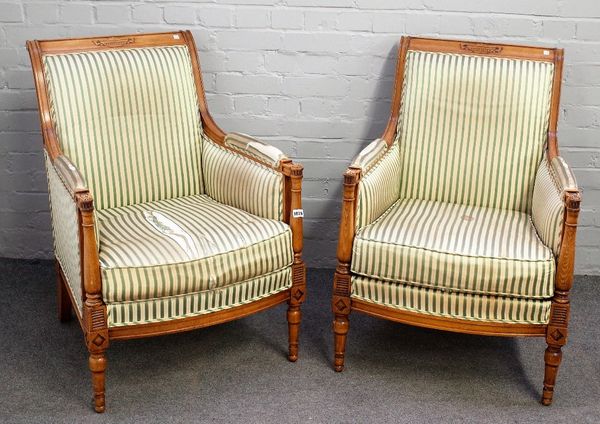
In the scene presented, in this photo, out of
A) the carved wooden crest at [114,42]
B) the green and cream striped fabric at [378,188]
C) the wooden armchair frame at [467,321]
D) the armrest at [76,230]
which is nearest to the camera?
the armrest at [76,230]

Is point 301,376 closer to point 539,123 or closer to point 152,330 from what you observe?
point 152,330

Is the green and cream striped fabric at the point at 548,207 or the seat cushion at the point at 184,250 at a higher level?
the green and cream striped fabric at the point at 548,207

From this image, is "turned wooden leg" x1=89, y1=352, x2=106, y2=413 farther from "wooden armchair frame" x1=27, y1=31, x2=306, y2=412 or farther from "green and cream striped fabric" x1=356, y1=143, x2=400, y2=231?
"green and cream striped fabric" x1=356, y1=143, x2=400, y2=231

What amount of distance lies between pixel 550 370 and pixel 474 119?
0.78 m

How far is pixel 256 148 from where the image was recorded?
245 centimetres

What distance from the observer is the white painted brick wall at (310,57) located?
280cm

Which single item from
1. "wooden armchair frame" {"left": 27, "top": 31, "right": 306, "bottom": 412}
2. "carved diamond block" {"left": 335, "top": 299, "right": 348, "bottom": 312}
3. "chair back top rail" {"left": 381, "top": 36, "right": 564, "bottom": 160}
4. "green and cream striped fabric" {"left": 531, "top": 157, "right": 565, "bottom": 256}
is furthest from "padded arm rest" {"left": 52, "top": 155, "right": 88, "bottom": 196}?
"green and cream striped fabric" {"left": 531, "top": 157, "right": 565, "bottom": 256}

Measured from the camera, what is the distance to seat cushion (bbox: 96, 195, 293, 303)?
84.0 inches

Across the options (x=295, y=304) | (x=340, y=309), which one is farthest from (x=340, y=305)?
(x=295, y=304)

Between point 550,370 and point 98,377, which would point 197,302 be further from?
point 550,370

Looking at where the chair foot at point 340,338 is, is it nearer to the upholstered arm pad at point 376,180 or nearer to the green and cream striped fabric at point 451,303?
the green and cream striped fabric at point 451,303

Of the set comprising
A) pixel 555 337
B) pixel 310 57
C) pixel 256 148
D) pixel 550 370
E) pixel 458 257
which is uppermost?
pixel 310 57

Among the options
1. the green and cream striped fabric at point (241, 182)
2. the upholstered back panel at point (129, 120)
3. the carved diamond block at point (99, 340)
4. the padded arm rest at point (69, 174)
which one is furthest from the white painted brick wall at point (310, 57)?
the carved diamond block at point (99, 340)

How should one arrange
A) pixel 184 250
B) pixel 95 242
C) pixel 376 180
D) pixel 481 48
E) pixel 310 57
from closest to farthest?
pixel 95 242, pixel 184 250, pixel 376 180, pixel 481 48, pixel 310 57
